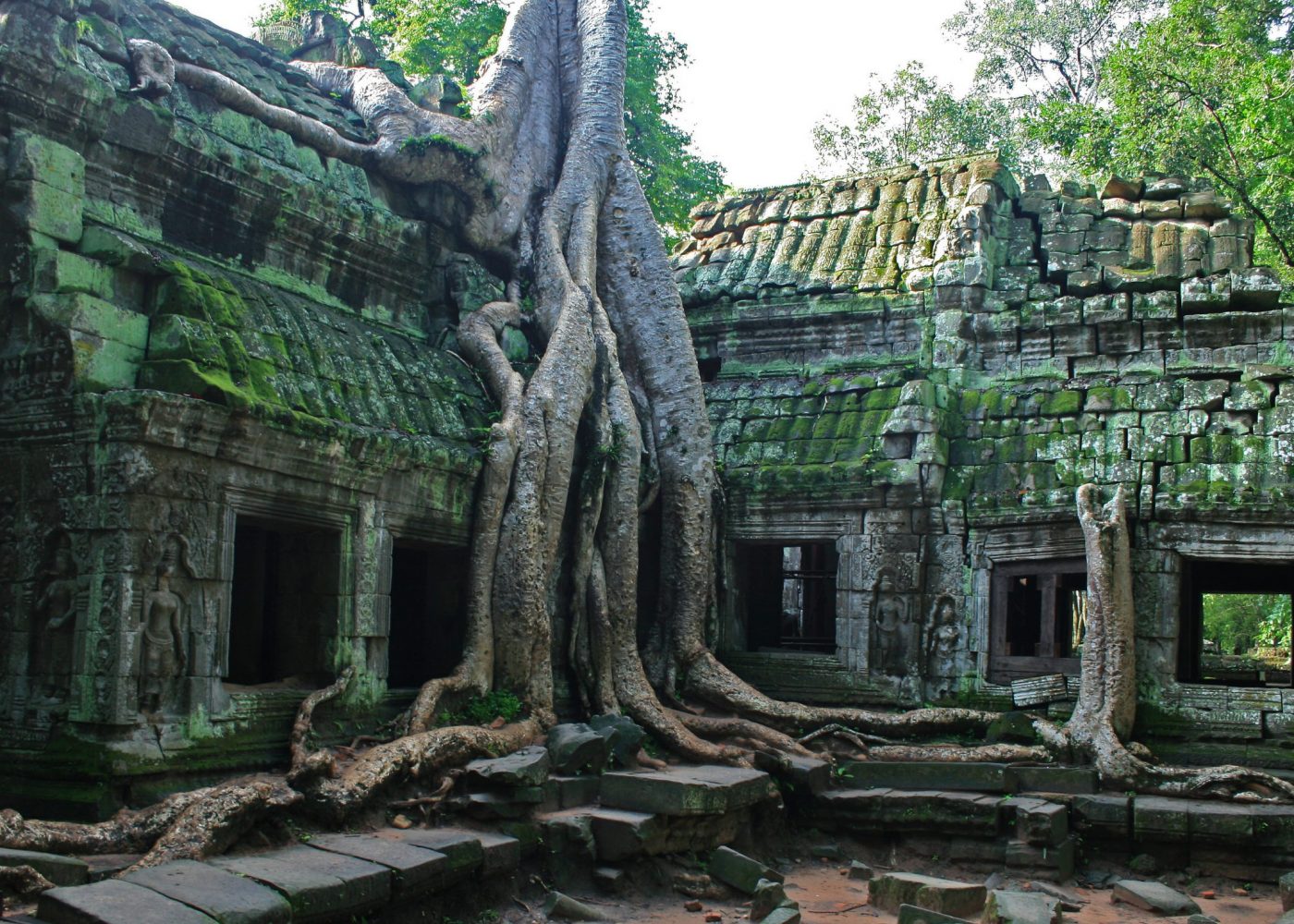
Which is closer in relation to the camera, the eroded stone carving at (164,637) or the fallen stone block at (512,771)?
Answer: the eroded stone carving at (164,637)

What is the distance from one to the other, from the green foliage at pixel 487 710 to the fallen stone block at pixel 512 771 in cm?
66

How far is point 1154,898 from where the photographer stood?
7.42m

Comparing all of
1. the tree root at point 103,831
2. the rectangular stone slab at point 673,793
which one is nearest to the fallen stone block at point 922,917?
the rectangular stone slab at point 673,793

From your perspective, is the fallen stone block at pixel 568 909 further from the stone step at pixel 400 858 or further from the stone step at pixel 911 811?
the stone step at pixel 911 811

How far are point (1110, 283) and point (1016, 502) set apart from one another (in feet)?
6.29

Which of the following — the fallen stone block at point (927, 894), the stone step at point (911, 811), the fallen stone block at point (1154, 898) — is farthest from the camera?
→ the stone step at point (911, 811)

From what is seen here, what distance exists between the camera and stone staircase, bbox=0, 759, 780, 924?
504cm

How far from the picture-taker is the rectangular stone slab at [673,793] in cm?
752

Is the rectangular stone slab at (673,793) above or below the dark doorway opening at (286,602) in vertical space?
below

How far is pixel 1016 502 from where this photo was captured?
9.79 meters

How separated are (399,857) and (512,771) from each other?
3.96ft

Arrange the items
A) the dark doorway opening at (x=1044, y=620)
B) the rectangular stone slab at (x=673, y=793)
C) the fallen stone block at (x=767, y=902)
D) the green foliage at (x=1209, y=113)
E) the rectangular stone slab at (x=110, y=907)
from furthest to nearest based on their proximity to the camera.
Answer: the green foliage at (x=1209, y=113) < the dark doorway opening at (x=1044, y=620) < the rectangular stone slab at (x=673, y=793) < the fallen stone block at (x=767, y=902) < the rectangular stone slab at (x=110, y=907)

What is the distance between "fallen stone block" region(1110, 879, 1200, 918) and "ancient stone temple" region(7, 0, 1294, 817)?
1576mm

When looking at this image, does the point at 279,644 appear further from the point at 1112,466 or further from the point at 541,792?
the point at 1112,466
